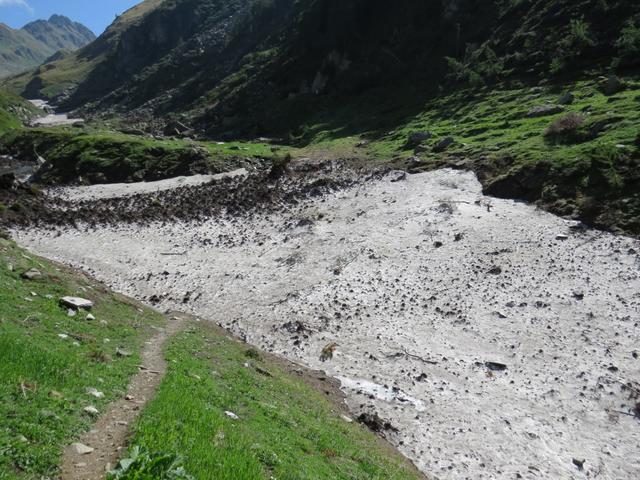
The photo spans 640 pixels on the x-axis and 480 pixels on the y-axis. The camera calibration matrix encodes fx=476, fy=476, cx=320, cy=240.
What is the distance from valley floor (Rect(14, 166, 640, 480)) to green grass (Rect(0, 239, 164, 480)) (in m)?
7.49

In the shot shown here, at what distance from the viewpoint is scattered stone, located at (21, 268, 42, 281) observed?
21578mm

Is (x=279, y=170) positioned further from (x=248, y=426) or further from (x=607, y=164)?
(x=248, y=426)

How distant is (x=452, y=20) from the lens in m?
99.4

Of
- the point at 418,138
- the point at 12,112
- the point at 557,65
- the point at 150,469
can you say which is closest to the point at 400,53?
the point at 557,65

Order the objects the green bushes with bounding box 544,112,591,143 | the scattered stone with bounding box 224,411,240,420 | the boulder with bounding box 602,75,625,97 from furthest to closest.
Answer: the boulder with bounding box 602,75,625,97 < the green bushes with bounding box 544,112,591,143 < the scattered stone with bounding box 224,411,240,420

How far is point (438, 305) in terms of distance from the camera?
25609mm

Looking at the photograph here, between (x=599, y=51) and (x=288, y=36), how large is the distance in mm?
106894

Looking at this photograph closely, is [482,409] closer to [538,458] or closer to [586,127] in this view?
[538,458]

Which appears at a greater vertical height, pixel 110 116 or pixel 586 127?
pixel 110 116

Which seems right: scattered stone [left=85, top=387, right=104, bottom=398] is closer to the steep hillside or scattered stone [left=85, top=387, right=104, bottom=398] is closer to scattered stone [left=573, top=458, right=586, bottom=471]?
scattered stone [left=573, top=458, right=586, bottom=471]

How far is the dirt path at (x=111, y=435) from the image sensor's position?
8.52 metres

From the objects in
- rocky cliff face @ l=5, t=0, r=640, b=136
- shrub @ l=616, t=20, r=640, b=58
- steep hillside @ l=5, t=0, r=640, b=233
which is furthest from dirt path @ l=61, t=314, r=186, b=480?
rocky cliff face @ l=5, t=0, r=640, b=136

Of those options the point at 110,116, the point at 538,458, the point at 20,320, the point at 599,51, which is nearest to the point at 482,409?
the point at 538,458

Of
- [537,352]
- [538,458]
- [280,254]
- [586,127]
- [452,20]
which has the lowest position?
[538,458]
